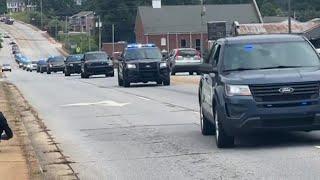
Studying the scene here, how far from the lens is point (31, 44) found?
173500mm

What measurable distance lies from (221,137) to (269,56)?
1639 mm

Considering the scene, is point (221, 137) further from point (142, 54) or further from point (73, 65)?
point (73, 65)

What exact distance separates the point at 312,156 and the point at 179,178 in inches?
90.3

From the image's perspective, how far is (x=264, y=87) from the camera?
11492mm

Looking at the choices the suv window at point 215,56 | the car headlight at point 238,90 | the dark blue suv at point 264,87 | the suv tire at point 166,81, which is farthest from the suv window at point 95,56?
the car headlight at point 238,90

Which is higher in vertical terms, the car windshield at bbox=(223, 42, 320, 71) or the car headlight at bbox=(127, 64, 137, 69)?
the car windshield at bbox=(223, 42, 320, 71)

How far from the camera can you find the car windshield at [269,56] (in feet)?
41.1

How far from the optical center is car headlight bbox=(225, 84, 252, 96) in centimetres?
1154

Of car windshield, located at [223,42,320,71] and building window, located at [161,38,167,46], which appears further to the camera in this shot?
building window, located at [161,38,167,46]

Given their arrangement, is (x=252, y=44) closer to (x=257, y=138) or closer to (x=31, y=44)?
(x=257, y=138)

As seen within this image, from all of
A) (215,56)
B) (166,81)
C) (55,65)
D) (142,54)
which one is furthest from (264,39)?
(55,65)

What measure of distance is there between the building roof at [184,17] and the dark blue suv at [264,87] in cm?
9776

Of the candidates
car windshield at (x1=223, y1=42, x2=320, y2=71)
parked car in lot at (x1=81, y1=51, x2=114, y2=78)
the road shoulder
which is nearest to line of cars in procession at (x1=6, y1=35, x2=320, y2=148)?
car windshield at (x1=223, y1=42, x2=320, y2=71)

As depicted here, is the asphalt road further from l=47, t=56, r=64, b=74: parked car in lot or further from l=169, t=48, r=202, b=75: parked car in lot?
l=47, t=56, r=64, b=74: parked car in lot
